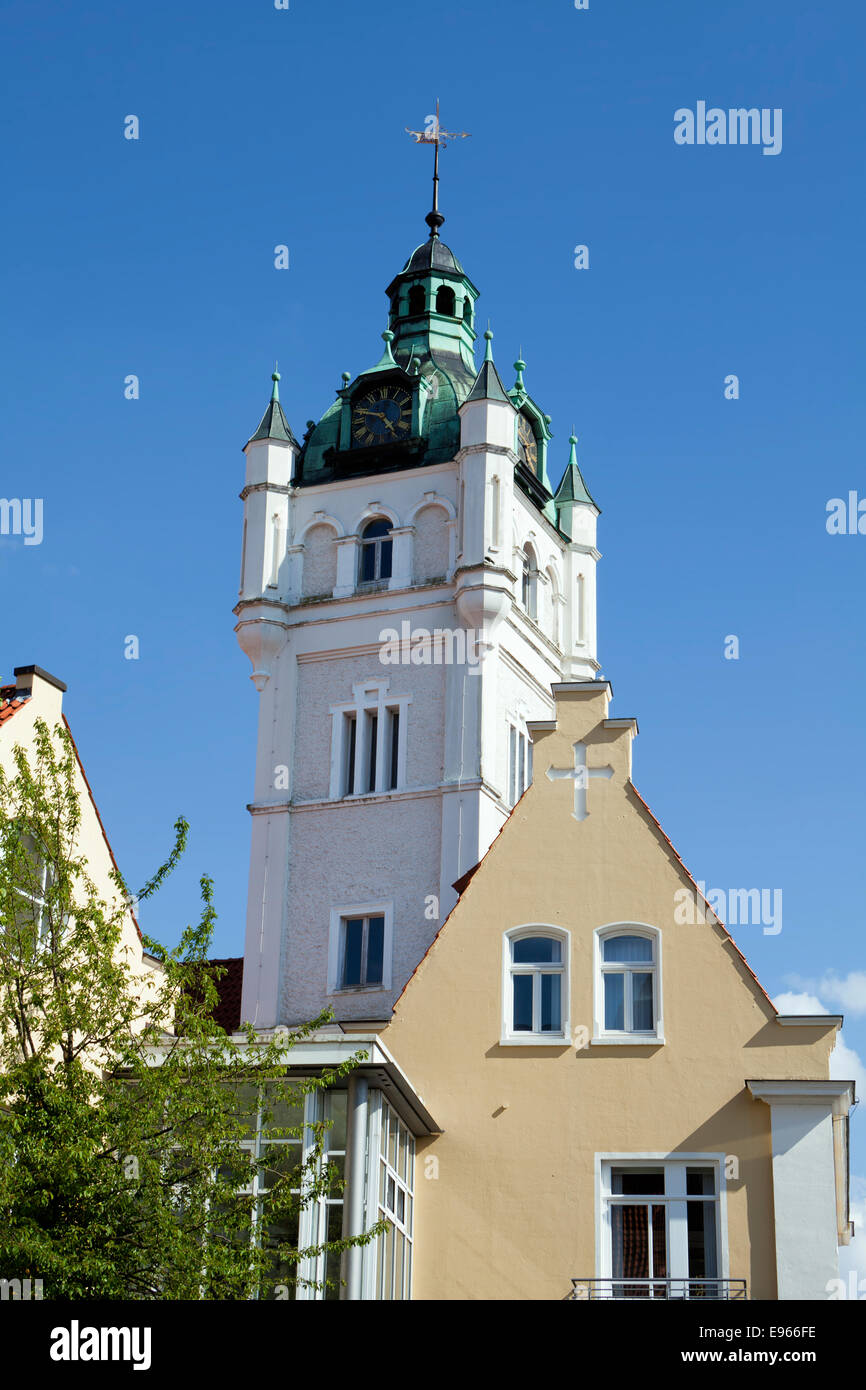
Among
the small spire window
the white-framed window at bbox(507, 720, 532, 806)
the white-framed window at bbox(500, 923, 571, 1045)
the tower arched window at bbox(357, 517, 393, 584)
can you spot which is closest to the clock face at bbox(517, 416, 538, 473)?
the tower arched window at bbox(357, 517, 393, 584)

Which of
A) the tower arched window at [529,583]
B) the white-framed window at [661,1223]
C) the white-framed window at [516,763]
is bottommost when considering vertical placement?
the white-framed window at [661,1223]

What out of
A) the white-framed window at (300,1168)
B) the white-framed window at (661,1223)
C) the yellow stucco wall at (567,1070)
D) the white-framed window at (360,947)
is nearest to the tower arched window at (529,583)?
the white-framed window at (360,947)

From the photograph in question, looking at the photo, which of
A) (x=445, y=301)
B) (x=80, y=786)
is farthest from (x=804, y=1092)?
(x=445, y=301)

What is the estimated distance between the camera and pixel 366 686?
5419 centimetres

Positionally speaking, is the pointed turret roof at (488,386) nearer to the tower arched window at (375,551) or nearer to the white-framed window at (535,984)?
the tower arched window at (375,551)

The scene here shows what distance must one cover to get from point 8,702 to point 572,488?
1478 inches

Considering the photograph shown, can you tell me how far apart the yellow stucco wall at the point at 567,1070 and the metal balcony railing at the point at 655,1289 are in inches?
7.5

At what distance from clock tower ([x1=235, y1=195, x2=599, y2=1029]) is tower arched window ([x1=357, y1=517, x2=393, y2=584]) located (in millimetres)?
51

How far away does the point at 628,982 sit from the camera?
87.5 feet

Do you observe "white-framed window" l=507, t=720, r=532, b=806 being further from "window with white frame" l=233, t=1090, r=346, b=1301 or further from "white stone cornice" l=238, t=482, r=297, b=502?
"window with white frame" l=233, t=1090, r=346, b=1301

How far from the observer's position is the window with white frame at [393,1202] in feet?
77.8
